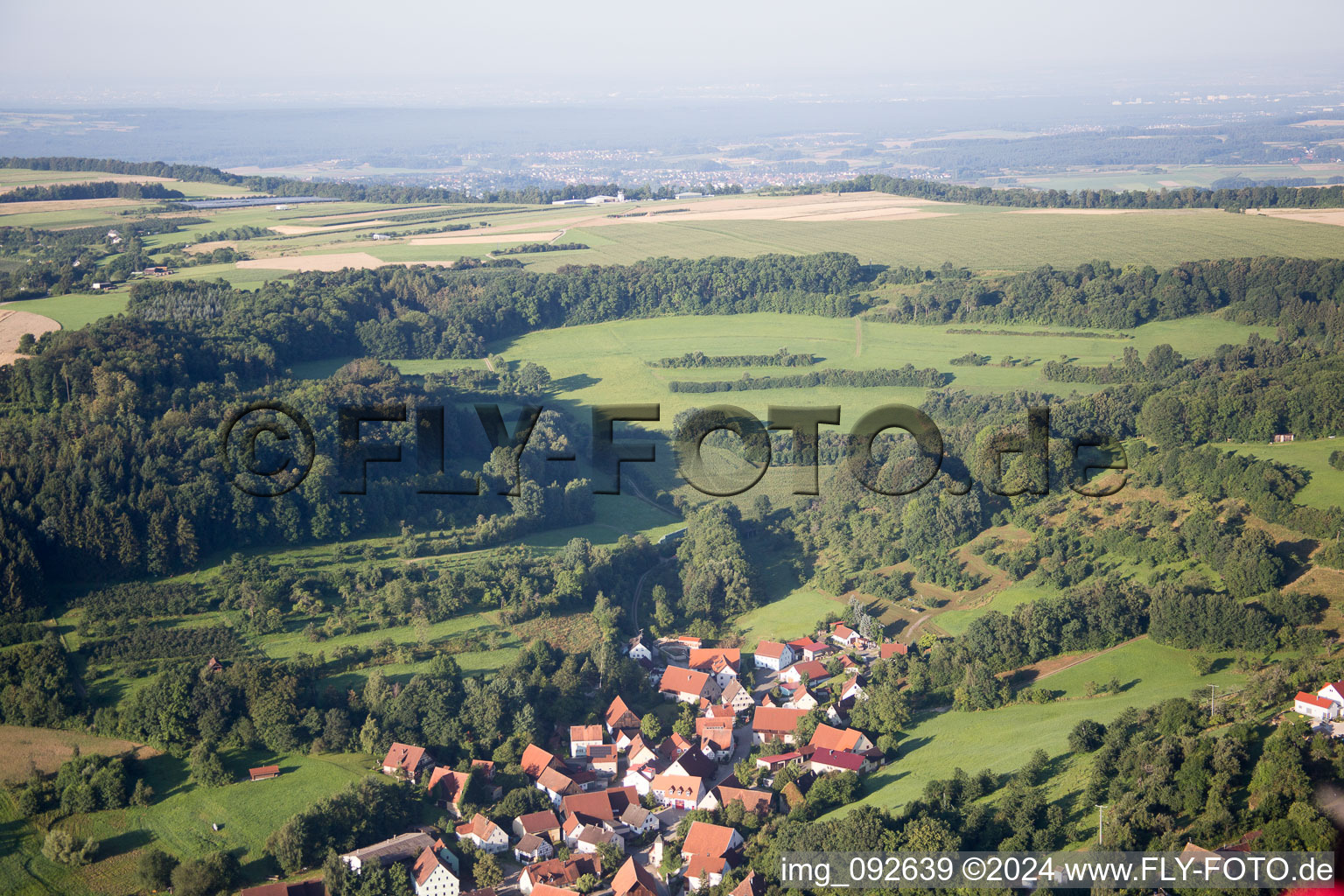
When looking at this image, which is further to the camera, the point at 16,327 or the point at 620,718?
the point at 16,327

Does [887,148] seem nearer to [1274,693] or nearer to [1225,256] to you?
[1225,256]

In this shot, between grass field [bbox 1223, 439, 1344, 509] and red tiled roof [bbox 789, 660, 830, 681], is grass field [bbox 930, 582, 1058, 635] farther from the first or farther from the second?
grass field [bbox 1223, 439, 1344, 509]

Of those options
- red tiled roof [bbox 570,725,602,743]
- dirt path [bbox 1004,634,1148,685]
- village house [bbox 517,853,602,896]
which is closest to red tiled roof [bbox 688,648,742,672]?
red tiled roof [bbox 570,725,602,743]

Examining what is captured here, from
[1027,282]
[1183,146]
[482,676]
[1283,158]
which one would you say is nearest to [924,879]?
[482,676]

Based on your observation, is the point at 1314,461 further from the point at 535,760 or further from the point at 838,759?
the point at 535,760

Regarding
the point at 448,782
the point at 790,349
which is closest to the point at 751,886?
the point at 448,782

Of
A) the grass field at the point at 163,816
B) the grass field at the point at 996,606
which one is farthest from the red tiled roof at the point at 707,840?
the grass field at the point at 996,606

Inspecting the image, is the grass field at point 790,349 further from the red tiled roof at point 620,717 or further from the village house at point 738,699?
the red tiled roof at point 620,717
